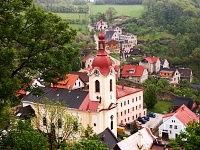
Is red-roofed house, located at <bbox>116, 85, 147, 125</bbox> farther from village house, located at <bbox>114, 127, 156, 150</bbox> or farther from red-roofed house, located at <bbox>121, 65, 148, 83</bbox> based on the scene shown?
red-roofed house, located at <bbox>121, 65, 148, 83</bbox>

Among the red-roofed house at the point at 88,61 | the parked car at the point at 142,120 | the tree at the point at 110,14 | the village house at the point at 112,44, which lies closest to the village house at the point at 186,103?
the parked car at the point at 142,120

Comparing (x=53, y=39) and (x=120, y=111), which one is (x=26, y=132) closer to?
(x=53, y=39)

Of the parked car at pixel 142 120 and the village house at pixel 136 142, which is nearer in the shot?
the village house at pixel 136 142

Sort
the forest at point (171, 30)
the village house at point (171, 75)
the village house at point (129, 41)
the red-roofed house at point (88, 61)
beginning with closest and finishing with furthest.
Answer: the village house at point (171, 75), the red-roofed house at point (88, 61), the forest at point (171, 30), the village house at point (129, 41)

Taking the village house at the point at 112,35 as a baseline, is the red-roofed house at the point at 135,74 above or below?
below

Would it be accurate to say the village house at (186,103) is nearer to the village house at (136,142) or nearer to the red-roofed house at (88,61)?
the village house at (136,142)

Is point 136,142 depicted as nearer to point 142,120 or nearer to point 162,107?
point 142,120

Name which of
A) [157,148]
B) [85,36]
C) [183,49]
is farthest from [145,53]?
[157,148]

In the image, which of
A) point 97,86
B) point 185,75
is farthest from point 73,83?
point 185,75
